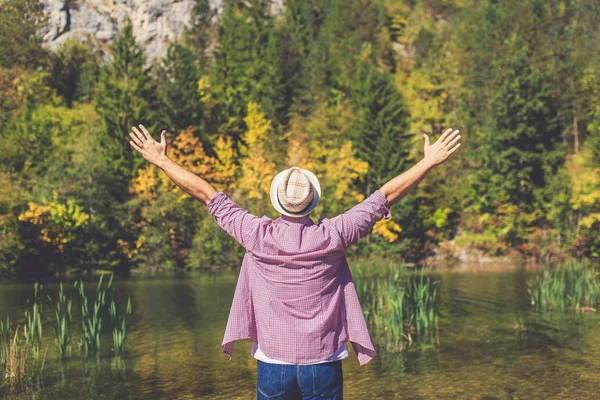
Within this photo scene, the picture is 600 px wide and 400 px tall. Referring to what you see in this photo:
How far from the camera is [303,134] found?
160ft

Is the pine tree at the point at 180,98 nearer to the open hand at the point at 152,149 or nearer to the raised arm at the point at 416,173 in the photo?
the open hand at the point at 152,149

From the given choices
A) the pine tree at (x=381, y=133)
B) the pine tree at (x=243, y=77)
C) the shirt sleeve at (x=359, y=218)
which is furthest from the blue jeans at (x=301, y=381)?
the pine tree at (x=243, y=77)

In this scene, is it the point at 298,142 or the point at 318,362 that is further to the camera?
the point at 298,142

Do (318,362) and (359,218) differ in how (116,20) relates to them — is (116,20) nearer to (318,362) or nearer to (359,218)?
(359,218)

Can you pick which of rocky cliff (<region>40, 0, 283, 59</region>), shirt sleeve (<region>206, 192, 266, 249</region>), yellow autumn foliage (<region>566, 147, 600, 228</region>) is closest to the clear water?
shirt sleeve (<region>206, 192, 266, 249</region>)

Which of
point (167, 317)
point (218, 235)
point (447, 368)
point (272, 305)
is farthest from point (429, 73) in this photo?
point (272, 305)

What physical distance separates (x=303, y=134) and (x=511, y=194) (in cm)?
1449

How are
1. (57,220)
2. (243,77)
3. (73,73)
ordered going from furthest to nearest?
1. (73,73)
2. (243,77)
3. (57,220)

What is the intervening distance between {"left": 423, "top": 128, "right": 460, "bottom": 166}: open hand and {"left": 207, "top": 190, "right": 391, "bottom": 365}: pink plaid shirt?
0.37m

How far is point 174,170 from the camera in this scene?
3.53 meters

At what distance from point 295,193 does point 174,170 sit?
67 cm

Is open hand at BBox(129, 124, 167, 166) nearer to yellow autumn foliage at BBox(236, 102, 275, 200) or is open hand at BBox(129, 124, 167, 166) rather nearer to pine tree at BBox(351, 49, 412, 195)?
yellow autumn foliage at BBox(236, 102, 275, 200)

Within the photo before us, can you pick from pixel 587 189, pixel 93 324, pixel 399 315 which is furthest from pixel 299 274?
pixel 587 189

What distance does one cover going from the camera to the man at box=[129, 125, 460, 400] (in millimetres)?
3301
